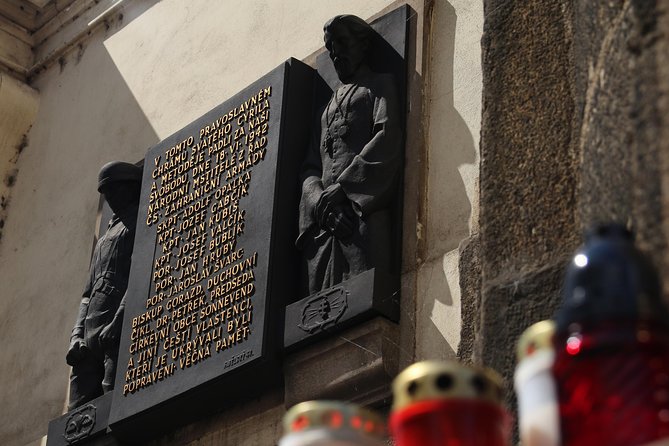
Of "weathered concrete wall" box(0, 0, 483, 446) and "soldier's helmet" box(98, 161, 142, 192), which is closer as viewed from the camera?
"weathered concrete wall" box(0, 0, 483, 446)

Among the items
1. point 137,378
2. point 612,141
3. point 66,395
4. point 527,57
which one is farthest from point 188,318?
point 612,141

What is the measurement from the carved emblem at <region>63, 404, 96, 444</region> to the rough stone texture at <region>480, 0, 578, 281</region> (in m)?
3.32

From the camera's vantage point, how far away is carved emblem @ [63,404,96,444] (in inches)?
215

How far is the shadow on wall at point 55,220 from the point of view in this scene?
6309mm

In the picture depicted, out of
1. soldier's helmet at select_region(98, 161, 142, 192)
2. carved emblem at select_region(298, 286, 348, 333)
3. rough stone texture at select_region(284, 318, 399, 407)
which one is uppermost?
soldier's helmet at select_region(98, 161, 142, 192)

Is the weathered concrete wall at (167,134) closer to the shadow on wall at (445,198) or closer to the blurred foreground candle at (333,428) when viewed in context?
the shadow on wall at (445,198)

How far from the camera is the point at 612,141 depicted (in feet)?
5.86

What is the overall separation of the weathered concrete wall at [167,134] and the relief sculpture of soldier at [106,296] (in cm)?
38

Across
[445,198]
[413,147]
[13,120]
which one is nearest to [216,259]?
[413,147]

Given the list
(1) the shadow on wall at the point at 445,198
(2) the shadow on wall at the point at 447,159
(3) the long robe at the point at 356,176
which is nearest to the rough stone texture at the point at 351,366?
(1) the shadow on wall at the point at 445,198

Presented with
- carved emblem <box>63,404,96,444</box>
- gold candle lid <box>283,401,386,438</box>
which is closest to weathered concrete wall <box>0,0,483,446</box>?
carved emblem <box>63,404,96,444</box>

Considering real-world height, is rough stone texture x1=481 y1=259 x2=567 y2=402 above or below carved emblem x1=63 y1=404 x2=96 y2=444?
below

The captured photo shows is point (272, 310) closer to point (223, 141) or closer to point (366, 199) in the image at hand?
point (366, 199)

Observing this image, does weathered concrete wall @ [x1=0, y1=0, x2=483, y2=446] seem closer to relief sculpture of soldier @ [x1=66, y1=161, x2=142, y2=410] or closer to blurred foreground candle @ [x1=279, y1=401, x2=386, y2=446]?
relief sculpture of soldier @ [x1=66, y1=161, x2=142, y2=410]
